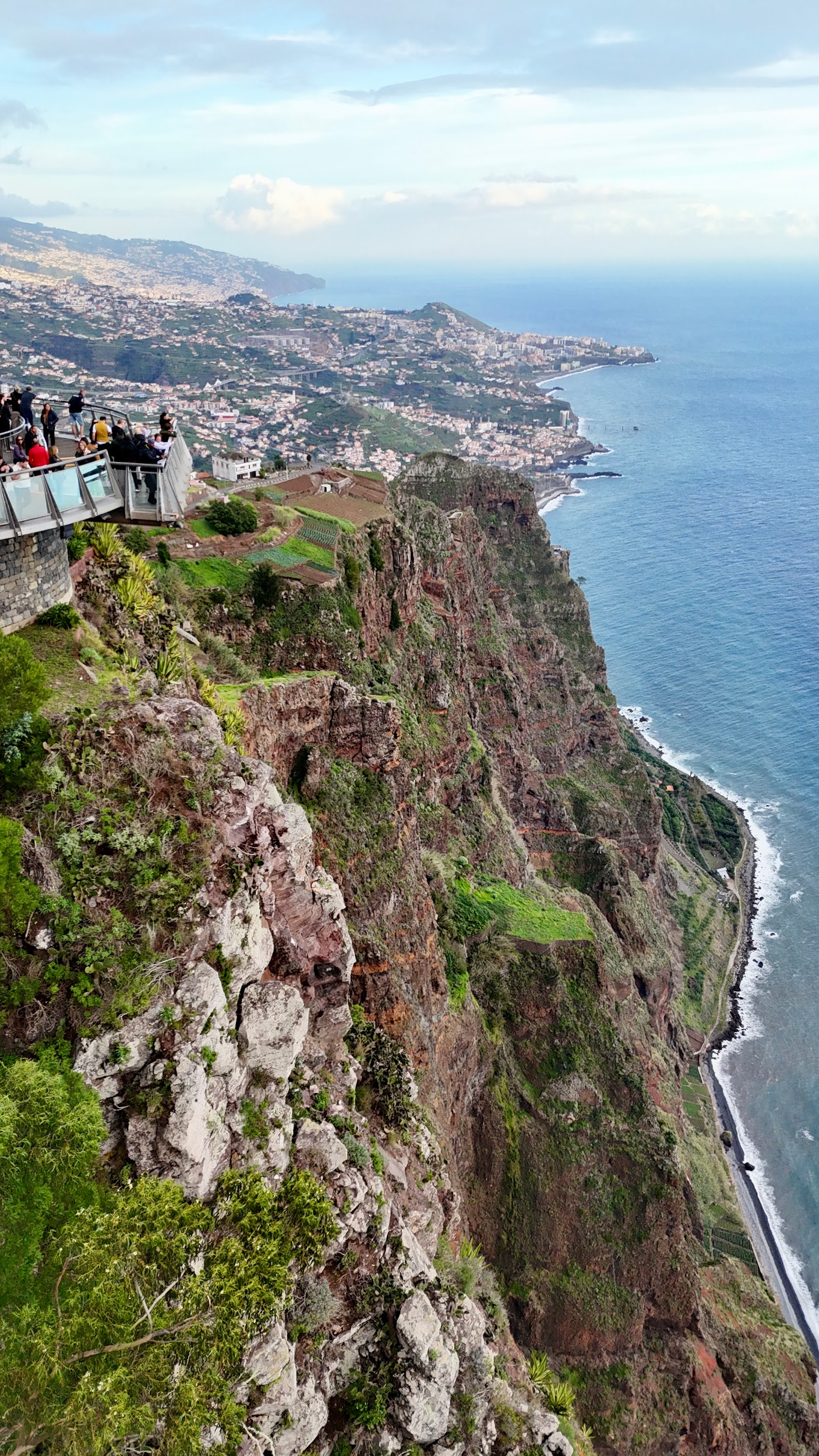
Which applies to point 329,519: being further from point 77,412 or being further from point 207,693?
point 207,693

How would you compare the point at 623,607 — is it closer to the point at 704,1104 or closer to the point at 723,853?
the point at 723,853

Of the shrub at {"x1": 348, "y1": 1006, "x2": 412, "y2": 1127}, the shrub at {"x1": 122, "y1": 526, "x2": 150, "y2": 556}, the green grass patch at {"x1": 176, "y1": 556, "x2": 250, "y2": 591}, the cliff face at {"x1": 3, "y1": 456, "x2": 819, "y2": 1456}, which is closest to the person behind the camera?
the cliff face at {"x1": 3, "y1": 456, "x2": 819, "y2": 1456}

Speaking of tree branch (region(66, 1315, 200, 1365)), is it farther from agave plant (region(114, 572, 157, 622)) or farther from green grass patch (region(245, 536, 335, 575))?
green grass patch (region(245, 536, 335, 575))

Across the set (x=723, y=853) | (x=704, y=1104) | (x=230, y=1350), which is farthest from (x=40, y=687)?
(x=723, y=853)

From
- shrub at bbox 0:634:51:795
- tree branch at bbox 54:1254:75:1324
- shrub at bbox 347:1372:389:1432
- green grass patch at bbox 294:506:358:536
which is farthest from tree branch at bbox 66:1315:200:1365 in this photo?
green grass patch at bbox 294:506:358:536

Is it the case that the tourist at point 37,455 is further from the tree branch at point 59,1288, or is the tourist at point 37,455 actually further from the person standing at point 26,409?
the tree branch at point 59,1288

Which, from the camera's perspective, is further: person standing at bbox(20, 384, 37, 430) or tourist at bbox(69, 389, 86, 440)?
tourist at bbox(69, 389, 86, 440)

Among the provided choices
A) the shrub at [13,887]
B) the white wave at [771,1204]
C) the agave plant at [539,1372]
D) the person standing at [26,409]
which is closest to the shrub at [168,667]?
the person standing at [26,409]
